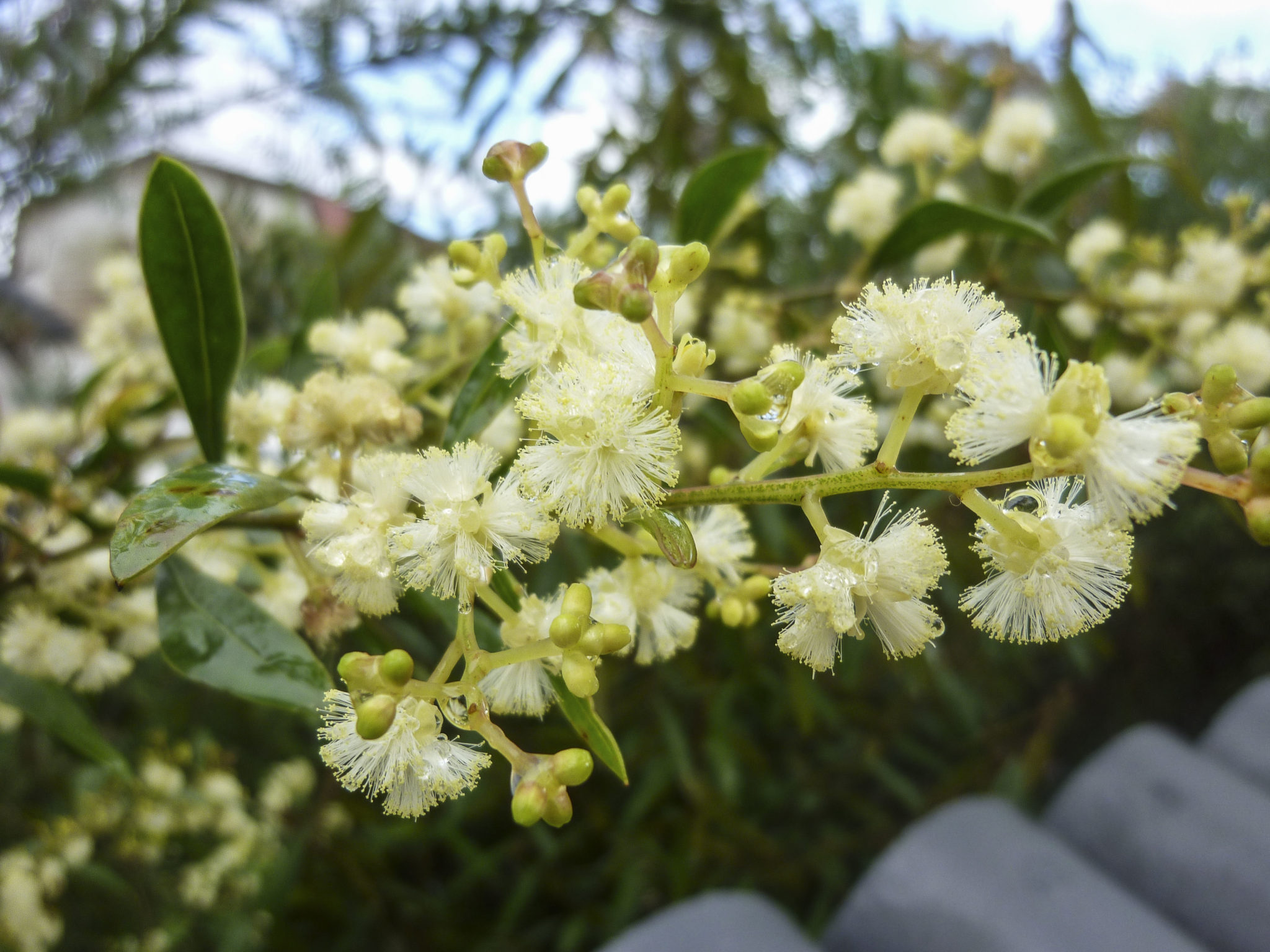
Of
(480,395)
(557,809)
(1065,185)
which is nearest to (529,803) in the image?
(557,809)

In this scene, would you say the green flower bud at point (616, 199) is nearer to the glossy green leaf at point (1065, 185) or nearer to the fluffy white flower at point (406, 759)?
the fluffy white flower at point (406, 759)

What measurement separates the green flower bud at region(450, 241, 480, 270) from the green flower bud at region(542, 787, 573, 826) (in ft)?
0.87

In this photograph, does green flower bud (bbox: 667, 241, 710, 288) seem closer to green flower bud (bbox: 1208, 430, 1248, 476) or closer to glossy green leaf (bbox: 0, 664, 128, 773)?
green flower bud (bbox: 1208, 430, 1248, 476)

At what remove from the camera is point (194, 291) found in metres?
0.50

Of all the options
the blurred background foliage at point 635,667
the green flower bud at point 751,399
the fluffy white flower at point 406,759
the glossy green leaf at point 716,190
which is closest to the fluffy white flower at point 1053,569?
the green flower bud at point 751,399

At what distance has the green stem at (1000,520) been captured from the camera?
1.06 feet

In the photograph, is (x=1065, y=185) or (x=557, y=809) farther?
(x=1065, y=185)

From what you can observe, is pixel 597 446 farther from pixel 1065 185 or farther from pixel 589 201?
pixel 1065 185

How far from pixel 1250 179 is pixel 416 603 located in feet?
6.07

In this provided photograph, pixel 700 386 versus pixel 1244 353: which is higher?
pixel 700 386

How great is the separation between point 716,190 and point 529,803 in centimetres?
49

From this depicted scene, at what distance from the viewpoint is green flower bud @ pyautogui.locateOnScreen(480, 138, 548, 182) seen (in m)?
0.41

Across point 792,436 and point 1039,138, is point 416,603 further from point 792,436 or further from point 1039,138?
point 1039,138

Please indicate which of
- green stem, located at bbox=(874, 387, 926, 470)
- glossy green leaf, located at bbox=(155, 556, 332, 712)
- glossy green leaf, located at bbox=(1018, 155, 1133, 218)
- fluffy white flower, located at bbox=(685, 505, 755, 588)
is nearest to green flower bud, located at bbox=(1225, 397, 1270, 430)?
green stem, located at bbox=(874, 387, 926, 470)
